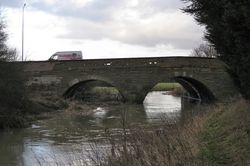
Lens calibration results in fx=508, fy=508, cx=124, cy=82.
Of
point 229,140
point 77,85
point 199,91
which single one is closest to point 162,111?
point 77,85

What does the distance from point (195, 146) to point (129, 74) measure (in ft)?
135

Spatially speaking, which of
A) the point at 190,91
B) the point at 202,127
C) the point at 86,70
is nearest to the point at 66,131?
the point at 202,127

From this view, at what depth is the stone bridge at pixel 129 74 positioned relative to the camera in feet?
165

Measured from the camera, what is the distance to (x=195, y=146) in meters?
10.1

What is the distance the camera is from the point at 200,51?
91750 millimetres

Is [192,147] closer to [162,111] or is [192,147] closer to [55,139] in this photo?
[55,139]

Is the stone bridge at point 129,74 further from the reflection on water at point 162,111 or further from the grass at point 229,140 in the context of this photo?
the grass at point 229,140

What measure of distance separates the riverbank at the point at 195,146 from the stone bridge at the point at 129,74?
36.9 meters

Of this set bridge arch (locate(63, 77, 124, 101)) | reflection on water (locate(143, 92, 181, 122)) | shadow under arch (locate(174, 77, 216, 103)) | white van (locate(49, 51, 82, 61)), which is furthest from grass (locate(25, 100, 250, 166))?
white van (locate(49, 51, 82, 61))

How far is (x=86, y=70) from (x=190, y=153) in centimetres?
4276

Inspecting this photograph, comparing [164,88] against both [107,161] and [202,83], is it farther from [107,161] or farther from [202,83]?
[107,161]

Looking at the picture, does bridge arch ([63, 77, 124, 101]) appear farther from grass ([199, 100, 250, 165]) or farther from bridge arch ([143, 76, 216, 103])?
grass ([199, 100, 250, 165])

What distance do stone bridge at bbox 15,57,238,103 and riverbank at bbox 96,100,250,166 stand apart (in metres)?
36.9

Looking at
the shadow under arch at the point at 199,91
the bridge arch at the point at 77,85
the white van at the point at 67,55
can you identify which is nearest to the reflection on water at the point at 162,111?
the shadow under arch at the point at 199,91
